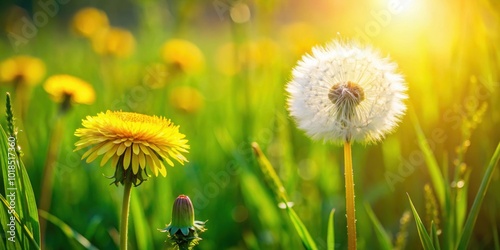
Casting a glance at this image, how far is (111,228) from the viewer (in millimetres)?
1884

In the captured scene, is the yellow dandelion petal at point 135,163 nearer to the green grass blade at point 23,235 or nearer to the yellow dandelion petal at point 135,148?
the yellow dandelion petal at point 135,148

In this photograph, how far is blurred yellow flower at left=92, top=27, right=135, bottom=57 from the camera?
3.43 m

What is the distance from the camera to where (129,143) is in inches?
43.9

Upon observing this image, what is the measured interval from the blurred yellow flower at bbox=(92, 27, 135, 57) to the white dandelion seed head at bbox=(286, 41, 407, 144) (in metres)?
2.38

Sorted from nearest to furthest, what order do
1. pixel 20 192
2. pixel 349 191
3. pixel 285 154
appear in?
1. pixel 349 191
2. pixel 20 192
3. pixel 285 154

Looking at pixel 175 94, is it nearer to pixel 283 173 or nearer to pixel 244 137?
pixel 244 137

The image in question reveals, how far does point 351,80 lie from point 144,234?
65 cm

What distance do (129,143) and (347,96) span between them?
1.31 ft

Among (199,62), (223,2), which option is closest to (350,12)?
(199,62)

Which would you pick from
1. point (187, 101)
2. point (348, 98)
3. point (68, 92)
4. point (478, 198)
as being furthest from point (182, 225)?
point (187, 101)

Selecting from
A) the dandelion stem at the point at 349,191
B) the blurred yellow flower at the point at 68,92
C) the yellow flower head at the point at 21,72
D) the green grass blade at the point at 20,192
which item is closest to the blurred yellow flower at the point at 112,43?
the yellow flower head at the point at 21,72

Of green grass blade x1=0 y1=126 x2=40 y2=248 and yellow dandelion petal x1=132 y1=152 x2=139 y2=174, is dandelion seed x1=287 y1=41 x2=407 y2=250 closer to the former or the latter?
yellow dandelion petal x1=132 y1=152 x2=139 y2=174

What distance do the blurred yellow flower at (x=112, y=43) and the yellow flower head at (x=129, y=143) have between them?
2.34 metres

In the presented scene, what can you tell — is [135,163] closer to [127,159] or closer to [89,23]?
[127,159]
